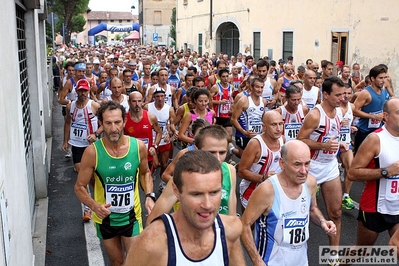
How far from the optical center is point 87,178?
4762 mm

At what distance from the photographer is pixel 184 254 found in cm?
269

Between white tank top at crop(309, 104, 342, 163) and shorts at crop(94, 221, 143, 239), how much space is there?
2.37 m

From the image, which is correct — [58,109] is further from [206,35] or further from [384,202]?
[206,35]

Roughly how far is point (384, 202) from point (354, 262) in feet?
2.68

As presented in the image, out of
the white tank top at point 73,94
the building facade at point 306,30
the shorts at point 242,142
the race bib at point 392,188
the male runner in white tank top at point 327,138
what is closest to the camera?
the race bib at point 392,188

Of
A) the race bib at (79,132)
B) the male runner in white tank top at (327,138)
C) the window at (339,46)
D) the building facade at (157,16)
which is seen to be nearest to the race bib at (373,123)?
the male runner in white tank top at (327,138)

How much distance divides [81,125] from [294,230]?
5.08m

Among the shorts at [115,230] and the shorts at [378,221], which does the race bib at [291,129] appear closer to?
the shorts at [378,221]

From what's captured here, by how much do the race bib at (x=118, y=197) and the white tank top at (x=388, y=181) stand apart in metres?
2.32

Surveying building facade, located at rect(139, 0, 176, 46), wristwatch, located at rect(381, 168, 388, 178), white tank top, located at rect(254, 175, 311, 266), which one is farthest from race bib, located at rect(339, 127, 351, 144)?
building facade, located at rect(139, 0, 176, 46)

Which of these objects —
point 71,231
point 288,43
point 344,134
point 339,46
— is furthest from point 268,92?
point 288,43

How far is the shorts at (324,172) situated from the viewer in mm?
5945

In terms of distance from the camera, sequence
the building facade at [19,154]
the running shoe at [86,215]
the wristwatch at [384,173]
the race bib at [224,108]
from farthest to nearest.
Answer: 1. the race bib at [224,108]
2. the running shoe at [86,215]
3. the wristwatch at [384,173]
4. the building facade at [19,154]

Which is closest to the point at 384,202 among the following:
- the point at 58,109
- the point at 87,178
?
the point at 87,178
